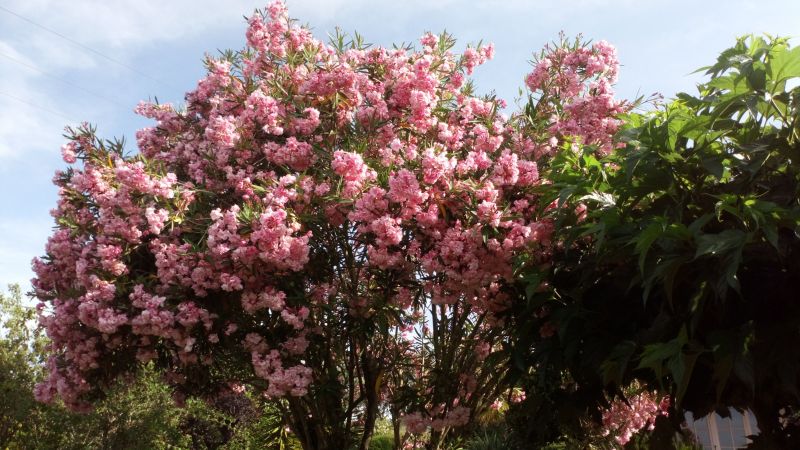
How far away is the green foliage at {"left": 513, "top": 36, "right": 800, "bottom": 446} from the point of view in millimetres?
4852

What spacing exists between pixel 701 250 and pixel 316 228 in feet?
14.6

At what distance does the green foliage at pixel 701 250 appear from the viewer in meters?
Result: 4.85

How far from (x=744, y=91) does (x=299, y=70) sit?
532 cm

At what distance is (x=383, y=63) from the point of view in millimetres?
8547

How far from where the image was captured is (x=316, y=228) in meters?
7.82

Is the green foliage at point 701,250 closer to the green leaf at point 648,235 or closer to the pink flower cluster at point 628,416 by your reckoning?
the green leaf at point 648,235

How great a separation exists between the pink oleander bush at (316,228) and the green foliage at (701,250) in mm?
1044

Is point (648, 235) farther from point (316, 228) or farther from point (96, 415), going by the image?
point (96, 415)

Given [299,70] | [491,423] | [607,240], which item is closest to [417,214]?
[607,240]

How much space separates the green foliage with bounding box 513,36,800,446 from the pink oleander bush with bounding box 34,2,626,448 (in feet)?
3.43

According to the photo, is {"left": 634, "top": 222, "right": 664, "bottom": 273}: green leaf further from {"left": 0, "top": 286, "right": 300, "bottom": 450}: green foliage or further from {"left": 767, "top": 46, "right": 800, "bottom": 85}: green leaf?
{"left": 0, "top": 286, "right": 300, "bottom": 450}: green foliage

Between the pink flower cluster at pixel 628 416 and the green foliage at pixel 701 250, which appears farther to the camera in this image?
the pink flower cluster at pixel 628 416

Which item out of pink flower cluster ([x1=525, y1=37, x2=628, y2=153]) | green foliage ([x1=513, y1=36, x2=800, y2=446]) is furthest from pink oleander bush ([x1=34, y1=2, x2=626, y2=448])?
green foliage ([x1=513, y1=36, x2=800, y2=446])

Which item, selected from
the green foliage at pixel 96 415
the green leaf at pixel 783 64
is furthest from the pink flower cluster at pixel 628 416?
the green leaf at pixel 783 64
